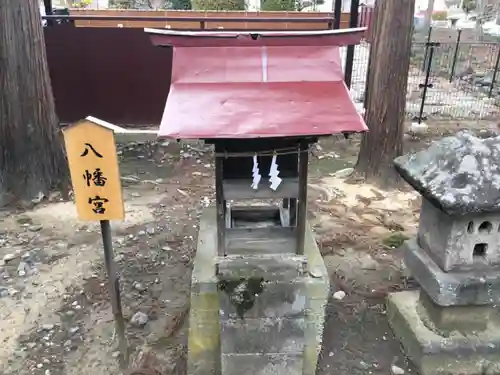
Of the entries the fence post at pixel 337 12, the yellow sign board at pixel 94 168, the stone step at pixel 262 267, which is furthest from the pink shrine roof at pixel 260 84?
the fence post at pixel 337 12

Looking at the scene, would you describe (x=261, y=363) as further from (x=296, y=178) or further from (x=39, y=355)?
(x=39, y=355)

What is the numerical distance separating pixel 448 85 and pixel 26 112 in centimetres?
1145

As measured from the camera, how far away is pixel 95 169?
3271mm

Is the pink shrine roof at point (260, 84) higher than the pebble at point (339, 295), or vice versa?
the pink shrine roof at point (260, 84)

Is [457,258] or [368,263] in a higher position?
[457,258]

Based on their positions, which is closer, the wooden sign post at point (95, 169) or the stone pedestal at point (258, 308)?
the wooden sign post at point (95, 169)

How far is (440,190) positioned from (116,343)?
2.98 meters

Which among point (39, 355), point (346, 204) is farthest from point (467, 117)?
point (39, 355)

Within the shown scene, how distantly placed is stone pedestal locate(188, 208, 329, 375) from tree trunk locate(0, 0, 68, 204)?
13.2ft

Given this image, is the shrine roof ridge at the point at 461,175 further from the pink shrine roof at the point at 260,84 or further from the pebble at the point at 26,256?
the pebble at the point at 26,256

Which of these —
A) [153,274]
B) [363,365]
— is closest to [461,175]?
[363,365]

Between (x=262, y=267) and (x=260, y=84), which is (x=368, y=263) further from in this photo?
(x=260, y=84)

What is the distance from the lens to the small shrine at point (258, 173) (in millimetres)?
3104

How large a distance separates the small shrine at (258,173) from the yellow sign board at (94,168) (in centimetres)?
51
